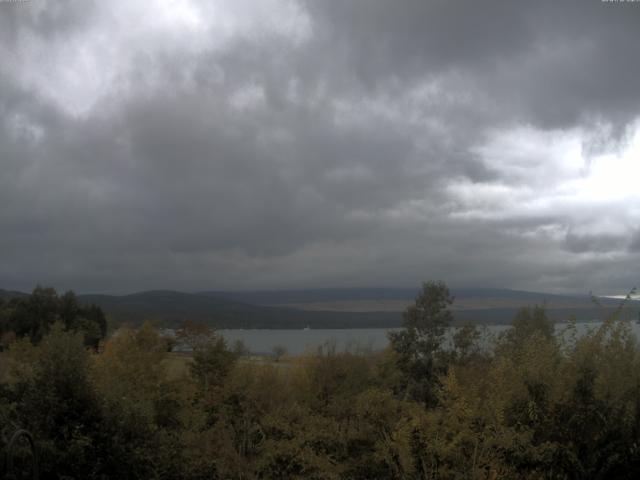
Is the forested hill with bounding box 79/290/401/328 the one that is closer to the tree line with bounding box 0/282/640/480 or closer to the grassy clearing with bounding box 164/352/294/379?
the grassy clearing with bounding box 164/352/294/379

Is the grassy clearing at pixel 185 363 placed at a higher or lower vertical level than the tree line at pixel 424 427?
lower

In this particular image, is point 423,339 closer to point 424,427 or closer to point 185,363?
point 185,363

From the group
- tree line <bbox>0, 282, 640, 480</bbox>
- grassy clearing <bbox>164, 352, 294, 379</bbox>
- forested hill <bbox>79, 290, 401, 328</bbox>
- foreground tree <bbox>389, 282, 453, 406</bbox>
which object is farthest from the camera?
forested hill <bbox>79, 290, 401, 328</bbox>

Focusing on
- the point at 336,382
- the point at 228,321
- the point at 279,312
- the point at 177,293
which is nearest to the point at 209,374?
the point at 336,382

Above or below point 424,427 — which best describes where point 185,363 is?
below

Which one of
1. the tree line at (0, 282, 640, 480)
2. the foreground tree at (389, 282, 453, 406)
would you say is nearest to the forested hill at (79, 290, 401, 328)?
the foreground tree at (389, 282, 453, 406)

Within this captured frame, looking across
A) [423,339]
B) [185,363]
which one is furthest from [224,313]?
[185,363]

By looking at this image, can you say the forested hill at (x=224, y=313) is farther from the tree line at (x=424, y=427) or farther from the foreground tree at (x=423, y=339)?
the tree line at (x=424, y=427)

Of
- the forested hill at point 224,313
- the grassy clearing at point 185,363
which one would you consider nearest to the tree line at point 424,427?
the grassy clearing at point 185,363

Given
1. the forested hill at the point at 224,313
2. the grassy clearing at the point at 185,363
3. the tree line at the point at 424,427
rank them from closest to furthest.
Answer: the tree line at the point at 424,427, the grassy clearing at the point at 185,363, the forested hill at the point at 224,313

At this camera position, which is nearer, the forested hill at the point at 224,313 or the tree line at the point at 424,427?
the tree line at the point at 424,427

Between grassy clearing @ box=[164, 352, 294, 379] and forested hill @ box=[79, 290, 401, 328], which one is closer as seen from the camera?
grassy clearing @ box=[164, 352, 294, 379]

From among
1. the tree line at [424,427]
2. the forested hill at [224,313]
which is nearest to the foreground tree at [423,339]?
the tree line at [424,427]

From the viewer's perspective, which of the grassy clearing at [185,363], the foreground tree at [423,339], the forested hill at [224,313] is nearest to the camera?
the grassy clearing at [185,363]
